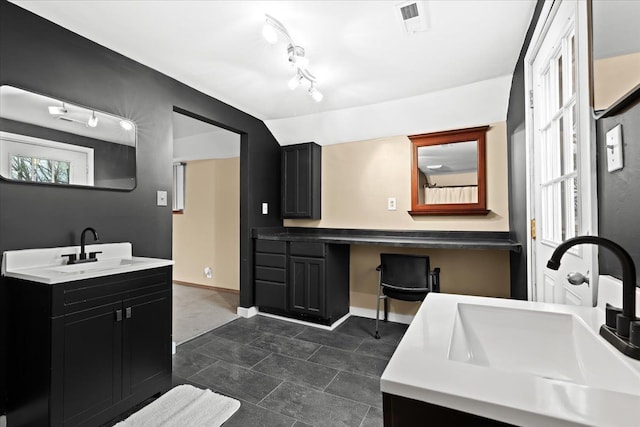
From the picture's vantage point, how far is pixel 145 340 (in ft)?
5.93

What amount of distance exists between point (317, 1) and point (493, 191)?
225 cm

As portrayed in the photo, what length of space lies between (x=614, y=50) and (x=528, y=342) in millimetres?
896

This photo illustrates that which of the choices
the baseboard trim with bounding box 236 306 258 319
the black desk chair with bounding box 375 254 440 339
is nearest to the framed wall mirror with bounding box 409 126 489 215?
the black desk chair with bounding box 375 254 440 339

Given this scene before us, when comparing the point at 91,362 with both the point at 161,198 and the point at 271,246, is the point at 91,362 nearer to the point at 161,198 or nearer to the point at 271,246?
the point at 161,198

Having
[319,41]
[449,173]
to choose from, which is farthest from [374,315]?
[319,41]

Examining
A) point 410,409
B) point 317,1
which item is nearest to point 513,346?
point 410,409

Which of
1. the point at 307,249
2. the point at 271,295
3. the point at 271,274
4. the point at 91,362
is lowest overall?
the point at 271,295

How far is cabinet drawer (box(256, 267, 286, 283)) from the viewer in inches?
127

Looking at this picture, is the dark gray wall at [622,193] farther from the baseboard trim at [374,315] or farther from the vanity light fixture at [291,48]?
the baseboard trim at [374,315]

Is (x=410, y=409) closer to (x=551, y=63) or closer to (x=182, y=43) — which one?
(x=551, y=63)

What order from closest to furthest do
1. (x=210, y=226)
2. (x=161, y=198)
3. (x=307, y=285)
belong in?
(x=161, y=198), (x=307, y=285), (x=210, y=226)

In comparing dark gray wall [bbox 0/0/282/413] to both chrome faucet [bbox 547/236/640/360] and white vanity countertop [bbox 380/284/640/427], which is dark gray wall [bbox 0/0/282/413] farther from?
chrome faucet [bbox 547/236/640/360]

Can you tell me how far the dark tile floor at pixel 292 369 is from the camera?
1723 millimetres

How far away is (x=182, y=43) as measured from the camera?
210 centimetres
